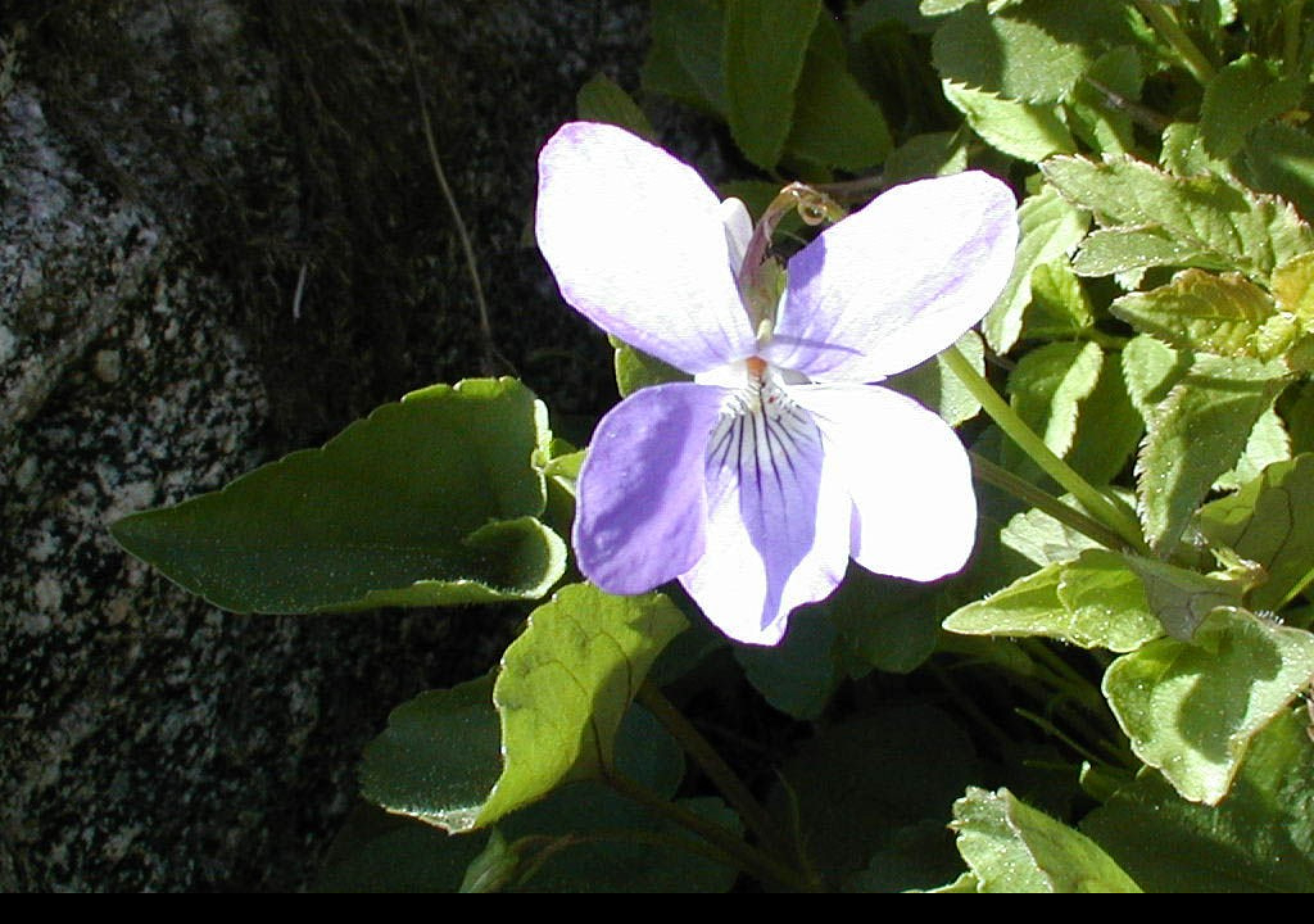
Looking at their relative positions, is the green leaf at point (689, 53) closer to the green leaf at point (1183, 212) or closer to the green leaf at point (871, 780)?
the green leaf at point (1183, 212)

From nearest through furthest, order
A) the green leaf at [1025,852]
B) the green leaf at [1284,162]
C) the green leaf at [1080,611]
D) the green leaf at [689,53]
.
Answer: the green leaf at [1025,852] < the green leaf at [1080,611] < the green leaf at [1284,162] < the green leaf at [689,53]

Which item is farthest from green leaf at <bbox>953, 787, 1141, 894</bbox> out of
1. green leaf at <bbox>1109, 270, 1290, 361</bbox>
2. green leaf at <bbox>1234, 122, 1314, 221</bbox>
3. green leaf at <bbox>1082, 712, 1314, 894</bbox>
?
green leaf at <bbox>1234, 122, 1314, 221</bbox>

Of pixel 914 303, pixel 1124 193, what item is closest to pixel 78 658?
pixel 914 303

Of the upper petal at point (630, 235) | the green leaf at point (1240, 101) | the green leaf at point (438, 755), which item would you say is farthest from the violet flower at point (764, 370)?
the green leaf at point (1240, 101)

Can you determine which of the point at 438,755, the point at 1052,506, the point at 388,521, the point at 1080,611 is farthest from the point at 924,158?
the point at 438,755

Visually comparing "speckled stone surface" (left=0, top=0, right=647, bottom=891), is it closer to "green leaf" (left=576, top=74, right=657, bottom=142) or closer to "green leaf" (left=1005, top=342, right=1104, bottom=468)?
"green leaf" (left=576, top=74, right=657, bottom=142)
